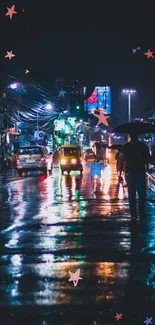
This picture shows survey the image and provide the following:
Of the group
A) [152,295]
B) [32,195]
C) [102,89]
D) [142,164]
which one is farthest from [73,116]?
[152,295]

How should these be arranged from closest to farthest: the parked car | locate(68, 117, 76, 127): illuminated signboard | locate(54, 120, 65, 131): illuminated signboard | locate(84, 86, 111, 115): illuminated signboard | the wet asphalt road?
the wet asphalt road, the parked car, locate(54, 120, 65, 131): illuminated signboard, locate(68, 117, 76, 127): illuminated signboard, locate(84, 86, 111, 115): illuminated signboard

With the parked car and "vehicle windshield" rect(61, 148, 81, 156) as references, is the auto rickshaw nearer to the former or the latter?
"vehicle windshield" rect(61, 148, 81, 156)

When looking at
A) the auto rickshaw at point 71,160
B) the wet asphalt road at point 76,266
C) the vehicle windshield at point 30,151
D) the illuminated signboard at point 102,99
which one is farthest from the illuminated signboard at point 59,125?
the wet asphalt road at point 76,266

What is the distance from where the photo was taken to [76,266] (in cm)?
709

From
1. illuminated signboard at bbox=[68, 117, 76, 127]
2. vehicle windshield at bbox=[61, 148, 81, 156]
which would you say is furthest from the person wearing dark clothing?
illuminated signboard at bbox=[68, 117, 76, 127]

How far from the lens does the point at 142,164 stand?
11141 millimetres

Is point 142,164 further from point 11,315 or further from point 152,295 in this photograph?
point 11,315

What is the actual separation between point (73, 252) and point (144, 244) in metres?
1.28

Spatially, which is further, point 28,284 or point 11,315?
point 28,284

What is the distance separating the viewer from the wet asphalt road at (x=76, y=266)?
17.0ft

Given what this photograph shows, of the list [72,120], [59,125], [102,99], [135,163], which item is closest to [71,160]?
[135,163]

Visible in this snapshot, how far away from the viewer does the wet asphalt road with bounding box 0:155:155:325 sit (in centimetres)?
519

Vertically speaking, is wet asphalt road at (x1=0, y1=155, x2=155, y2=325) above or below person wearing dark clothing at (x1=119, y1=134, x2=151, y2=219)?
below

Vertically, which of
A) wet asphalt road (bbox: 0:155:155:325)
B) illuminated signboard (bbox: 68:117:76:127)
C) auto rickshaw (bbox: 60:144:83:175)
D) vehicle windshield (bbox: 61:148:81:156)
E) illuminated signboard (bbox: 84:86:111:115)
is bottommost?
wet asphalt road (bbox: 0:155:155:325)
